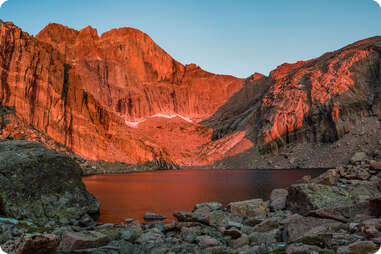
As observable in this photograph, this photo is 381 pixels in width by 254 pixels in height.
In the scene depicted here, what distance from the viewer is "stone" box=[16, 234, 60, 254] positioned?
5257 mm

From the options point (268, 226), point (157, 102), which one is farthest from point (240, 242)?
point (157, 102)

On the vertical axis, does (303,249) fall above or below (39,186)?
below

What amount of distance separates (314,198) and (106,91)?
108m

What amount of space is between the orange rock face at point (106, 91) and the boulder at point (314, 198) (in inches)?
1658

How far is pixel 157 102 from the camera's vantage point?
385ft

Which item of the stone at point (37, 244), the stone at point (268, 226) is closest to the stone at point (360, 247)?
the stone at point (268, 226)

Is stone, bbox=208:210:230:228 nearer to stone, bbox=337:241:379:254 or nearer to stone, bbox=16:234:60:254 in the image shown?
stone, bbox=337:241:379:254

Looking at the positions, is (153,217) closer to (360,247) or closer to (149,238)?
Result: (149,238)

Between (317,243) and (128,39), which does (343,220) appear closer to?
(317,243)

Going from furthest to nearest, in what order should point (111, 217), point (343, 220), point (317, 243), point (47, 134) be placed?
point (47, 134)
point (111, 217)
point (343, 220)
point (317, 243)

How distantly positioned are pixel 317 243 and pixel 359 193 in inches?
302

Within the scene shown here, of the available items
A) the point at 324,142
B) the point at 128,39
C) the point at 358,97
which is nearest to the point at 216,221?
the point at 324,142

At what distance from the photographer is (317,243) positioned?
559cm

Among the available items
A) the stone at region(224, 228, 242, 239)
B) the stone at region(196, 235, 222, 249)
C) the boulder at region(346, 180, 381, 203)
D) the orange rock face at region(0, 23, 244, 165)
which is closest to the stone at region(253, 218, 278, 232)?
the stone at region(224, 228, 242, 239)
